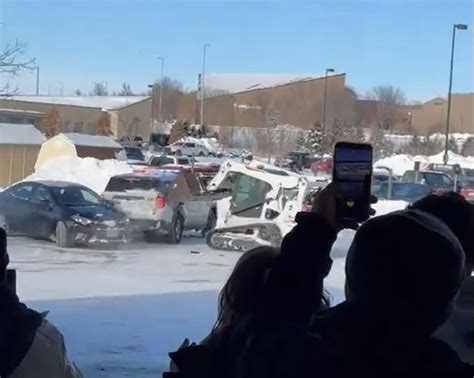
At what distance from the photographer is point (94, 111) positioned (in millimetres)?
33188

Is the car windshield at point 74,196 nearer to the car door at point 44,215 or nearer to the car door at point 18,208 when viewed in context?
the car door at point 44,215

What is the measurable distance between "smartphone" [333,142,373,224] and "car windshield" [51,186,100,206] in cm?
1143

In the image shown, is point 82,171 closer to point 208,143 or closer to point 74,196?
point 74,196

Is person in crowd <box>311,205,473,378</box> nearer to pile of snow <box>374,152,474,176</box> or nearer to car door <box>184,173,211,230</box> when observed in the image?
car door <box>184,173,211,230</box>

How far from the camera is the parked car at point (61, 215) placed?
13.0 m

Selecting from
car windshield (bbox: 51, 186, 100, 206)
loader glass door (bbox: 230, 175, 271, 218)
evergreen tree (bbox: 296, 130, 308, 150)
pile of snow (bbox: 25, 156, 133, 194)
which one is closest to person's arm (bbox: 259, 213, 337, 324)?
loader glass door (bbox: 230, 175, 271, 218)

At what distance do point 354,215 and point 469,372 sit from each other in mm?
678

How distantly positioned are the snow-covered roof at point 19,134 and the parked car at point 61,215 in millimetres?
9671

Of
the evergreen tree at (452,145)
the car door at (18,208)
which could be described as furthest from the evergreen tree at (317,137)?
the car door at (18,208)

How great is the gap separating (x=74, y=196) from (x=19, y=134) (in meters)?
10.8

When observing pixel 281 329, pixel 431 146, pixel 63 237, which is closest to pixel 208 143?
pixel 431 146

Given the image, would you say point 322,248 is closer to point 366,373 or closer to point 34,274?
point 366,373

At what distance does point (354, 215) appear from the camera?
2.07 metres

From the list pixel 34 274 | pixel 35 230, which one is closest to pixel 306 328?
pixel 34 274
